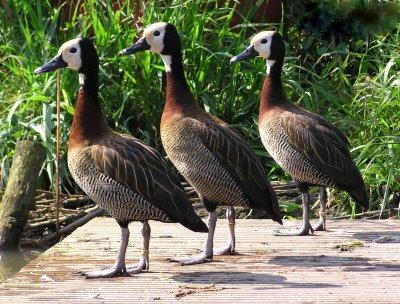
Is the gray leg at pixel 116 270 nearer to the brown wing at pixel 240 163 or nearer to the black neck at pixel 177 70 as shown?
the brown wing at pixel 240 163

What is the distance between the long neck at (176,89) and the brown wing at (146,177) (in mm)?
785

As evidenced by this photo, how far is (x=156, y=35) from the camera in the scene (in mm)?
6609

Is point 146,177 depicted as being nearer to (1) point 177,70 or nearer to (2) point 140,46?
(1) point 177,70

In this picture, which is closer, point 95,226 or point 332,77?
point 95,226

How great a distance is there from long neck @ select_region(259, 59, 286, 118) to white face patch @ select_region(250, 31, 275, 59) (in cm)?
9

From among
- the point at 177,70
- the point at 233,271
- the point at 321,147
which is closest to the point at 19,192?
the point at 177,70

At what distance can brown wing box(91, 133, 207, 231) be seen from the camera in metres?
5.56

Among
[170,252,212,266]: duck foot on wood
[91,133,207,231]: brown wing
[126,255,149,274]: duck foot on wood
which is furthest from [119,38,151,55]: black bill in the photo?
[126,255,149,274]: duck foot on wood

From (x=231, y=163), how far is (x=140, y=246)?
92 centimetres

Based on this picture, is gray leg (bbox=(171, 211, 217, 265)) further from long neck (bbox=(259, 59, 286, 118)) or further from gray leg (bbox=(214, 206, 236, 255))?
long neck (bbox=(259, 59, 286, 118))

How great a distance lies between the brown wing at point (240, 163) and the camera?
6.13 metres

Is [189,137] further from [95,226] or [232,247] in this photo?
[95,226]

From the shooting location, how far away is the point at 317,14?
227cm

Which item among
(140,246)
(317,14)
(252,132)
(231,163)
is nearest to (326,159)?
(231,163)
